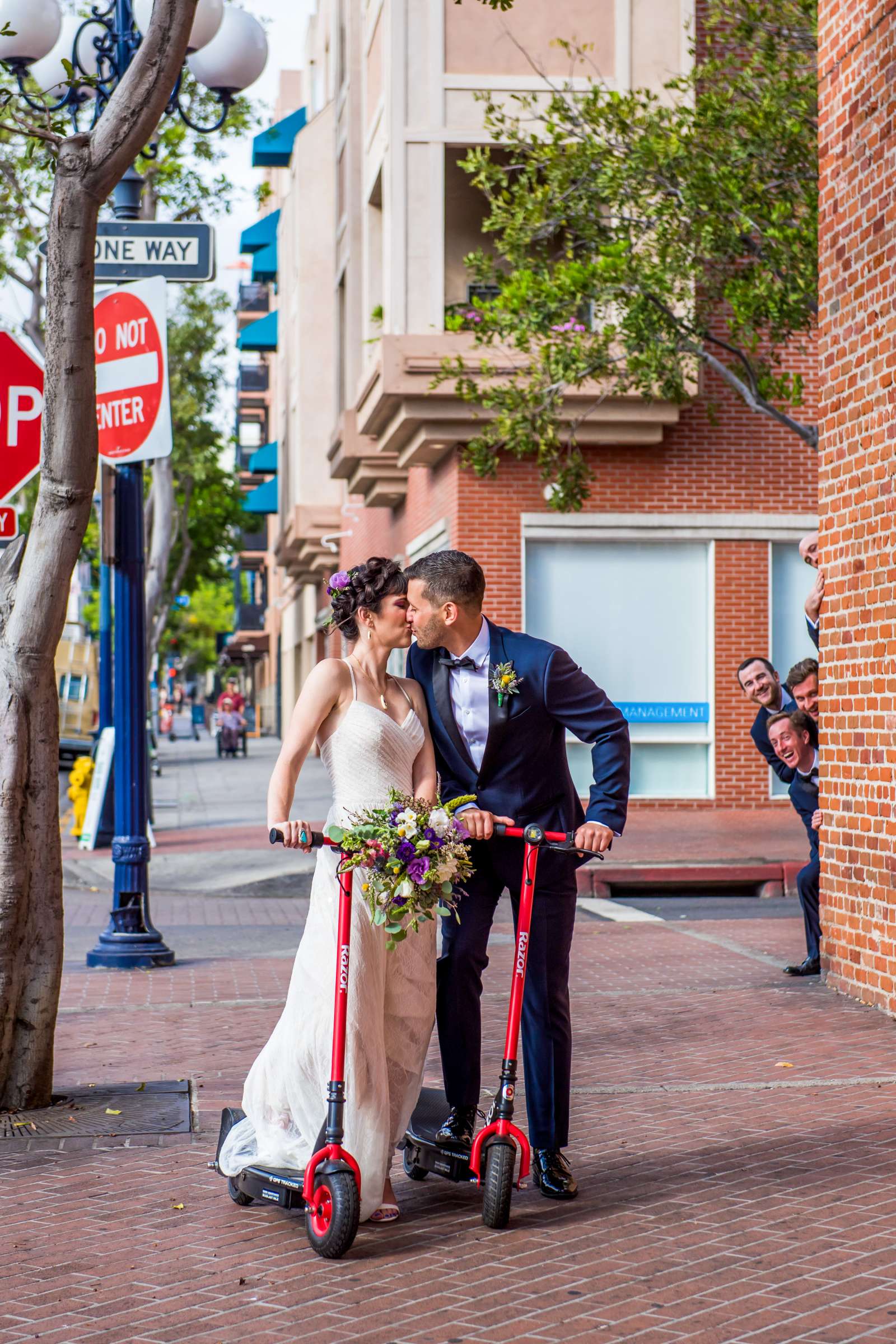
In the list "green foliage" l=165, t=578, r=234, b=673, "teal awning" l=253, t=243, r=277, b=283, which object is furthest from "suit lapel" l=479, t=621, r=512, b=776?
"green foliage" l=165, t=578, r=234, b=673

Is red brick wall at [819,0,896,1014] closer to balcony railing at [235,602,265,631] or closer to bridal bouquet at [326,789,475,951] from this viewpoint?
bridal bouquet at [326,789,475,951]

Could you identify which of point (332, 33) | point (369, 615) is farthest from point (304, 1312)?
point (332, 33)

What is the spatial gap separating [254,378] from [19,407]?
65.5 meters

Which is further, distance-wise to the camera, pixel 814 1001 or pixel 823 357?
pixel 823 357

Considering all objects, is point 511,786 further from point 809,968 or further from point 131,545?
point 131,545

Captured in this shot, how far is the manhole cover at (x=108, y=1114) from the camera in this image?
19.2 feet

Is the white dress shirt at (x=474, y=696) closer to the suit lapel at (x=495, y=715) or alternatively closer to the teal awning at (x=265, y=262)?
the suit lapel at (x=495, y=715)

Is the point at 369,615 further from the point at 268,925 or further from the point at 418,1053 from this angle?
the point at 268,925

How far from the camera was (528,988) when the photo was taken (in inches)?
197

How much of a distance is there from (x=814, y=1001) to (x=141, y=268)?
597 centimetres

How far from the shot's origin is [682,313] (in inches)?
747

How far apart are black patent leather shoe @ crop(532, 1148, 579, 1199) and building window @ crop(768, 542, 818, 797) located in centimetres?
1623

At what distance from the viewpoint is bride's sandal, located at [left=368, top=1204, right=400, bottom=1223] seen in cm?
464

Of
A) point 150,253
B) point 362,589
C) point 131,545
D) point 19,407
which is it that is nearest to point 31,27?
point 150,253
